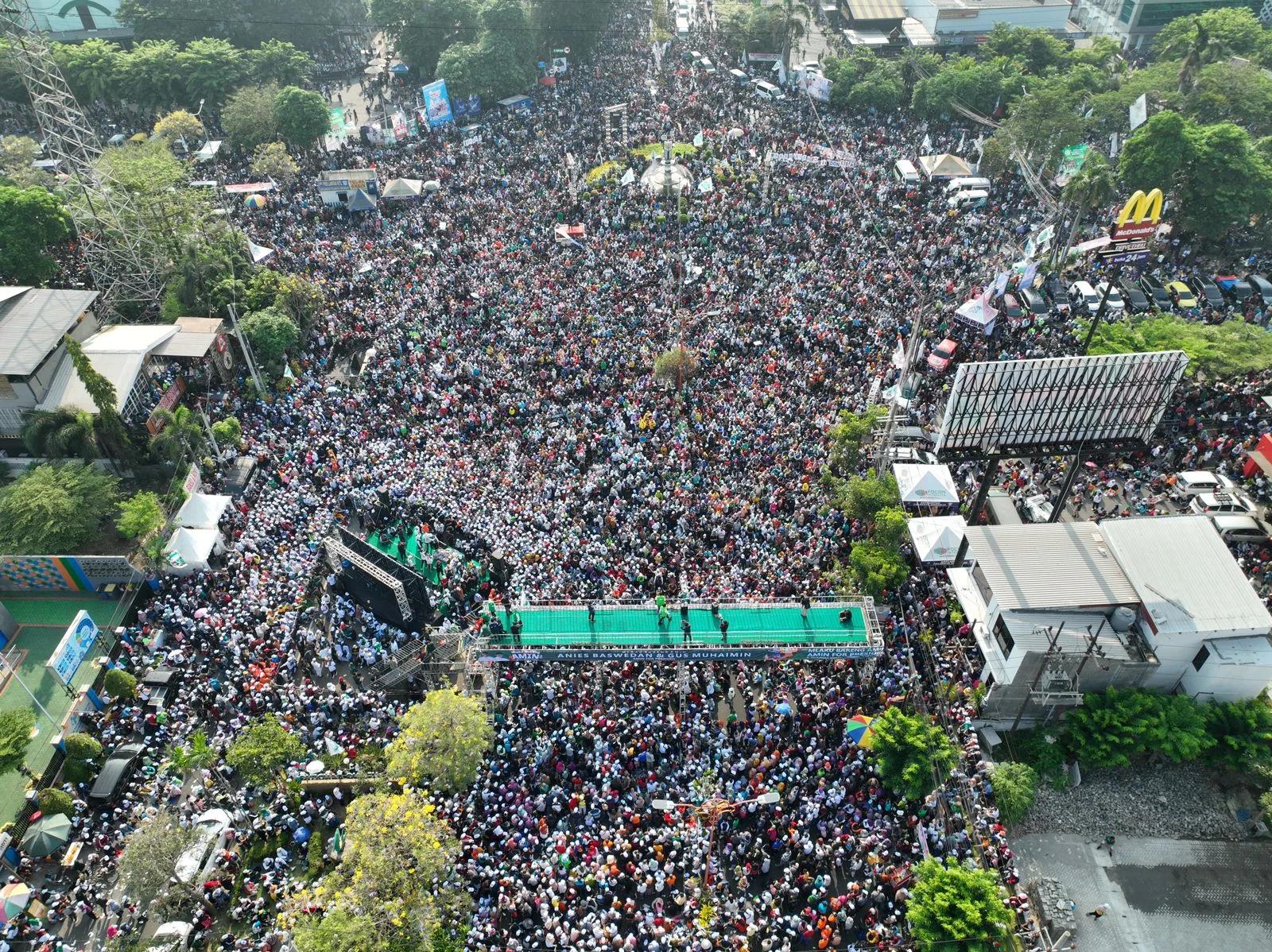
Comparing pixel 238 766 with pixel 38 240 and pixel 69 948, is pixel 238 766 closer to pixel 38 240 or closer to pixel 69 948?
pixel 69 948

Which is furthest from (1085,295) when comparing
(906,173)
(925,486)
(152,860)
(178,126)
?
(178,126)

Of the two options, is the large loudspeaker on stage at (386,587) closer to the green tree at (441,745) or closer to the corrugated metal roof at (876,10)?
the green tree at (441,745)

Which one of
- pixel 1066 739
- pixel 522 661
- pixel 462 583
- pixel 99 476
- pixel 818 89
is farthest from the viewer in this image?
pixel 818 89

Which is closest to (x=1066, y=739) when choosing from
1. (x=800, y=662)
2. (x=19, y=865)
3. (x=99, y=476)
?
(x=800, y=662)

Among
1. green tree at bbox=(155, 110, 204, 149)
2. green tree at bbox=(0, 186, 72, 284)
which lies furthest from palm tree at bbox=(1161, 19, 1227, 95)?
green tree at bbox=(0, 186, 72, 284)

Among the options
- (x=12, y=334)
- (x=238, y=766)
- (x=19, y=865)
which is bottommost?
(x=19, y=865)

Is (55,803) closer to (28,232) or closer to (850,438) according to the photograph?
(850,438)

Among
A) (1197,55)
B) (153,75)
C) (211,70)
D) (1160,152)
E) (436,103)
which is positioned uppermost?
(1197,55)
